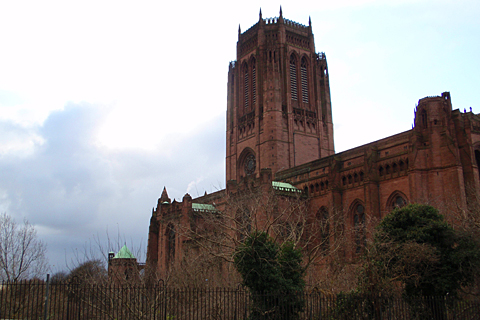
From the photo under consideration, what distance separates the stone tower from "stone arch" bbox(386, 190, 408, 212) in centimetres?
2323

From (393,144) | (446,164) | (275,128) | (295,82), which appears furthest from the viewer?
(295,82)

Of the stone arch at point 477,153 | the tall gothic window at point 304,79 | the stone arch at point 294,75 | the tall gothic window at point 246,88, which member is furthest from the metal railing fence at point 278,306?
the tall gothic window at point 246,88

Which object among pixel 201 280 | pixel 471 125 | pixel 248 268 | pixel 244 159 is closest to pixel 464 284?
pixel 248 268

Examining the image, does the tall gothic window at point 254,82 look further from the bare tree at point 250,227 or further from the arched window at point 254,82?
the bare tree at point 250,227

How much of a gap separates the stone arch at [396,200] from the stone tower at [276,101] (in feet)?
76.2

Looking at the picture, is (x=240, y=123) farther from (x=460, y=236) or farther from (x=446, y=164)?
(x=460, y=236)

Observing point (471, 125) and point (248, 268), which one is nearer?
point (248, 268)

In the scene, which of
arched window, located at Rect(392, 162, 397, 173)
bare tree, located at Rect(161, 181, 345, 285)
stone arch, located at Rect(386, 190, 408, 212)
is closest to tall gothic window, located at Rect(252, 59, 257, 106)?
bare tree, located at Rect(161, 181, 345, 285)

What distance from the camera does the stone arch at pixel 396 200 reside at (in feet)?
142

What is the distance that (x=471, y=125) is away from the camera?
41625 millimetres

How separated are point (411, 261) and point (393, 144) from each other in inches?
889

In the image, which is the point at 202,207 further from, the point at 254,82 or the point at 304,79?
the point at 304,79

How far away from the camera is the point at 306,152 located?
6969 centimetres

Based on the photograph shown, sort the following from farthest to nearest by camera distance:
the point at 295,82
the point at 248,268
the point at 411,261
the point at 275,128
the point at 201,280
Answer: the point at 295,82 → the point at 275,128 → the point at 201,280 → the point at 411,261 → the point at 248,268
